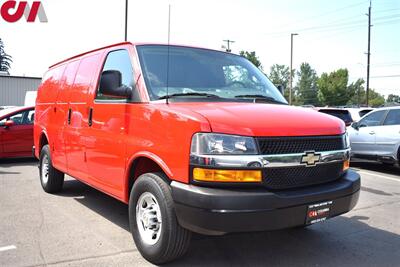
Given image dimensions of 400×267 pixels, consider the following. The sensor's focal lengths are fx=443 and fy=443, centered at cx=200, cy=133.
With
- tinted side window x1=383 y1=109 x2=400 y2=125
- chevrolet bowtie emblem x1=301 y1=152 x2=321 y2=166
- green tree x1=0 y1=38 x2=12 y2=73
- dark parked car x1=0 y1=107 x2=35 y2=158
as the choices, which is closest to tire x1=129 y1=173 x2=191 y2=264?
chevrolet bowtie emblem x1=301 y1=152 x2=321 y2=166

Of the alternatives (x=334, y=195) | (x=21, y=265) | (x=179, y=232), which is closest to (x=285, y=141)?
(x=334, y=195)

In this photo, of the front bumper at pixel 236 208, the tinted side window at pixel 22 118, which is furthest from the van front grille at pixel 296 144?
the tinted side window at pixel 22 118

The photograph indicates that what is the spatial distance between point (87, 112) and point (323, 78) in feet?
317

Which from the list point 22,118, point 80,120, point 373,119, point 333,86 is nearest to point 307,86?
point 333,86

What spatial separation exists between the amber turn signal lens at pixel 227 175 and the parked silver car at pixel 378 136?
7.82 metres

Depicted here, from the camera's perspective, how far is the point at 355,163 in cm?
1273

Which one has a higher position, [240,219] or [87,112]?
[87,112]

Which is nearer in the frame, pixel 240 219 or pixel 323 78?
pixel 240 219

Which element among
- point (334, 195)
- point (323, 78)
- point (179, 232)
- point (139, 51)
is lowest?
point (179, 232)

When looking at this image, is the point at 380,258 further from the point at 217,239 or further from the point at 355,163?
the point at 355,163

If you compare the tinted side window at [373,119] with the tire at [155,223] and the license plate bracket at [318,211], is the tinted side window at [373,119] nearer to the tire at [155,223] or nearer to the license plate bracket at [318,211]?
the license plate bracket at [318,211]

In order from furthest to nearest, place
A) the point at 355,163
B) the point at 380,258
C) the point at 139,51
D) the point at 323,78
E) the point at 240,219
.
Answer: the point at 323,78
the point at 355,163
the point at 139,51
the point at 380,258
the point at 240,219

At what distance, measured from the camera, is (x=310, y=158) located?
13.0ft

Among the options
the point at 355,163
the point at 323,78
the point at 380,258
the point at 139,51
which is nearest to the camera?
the point at 380,258
